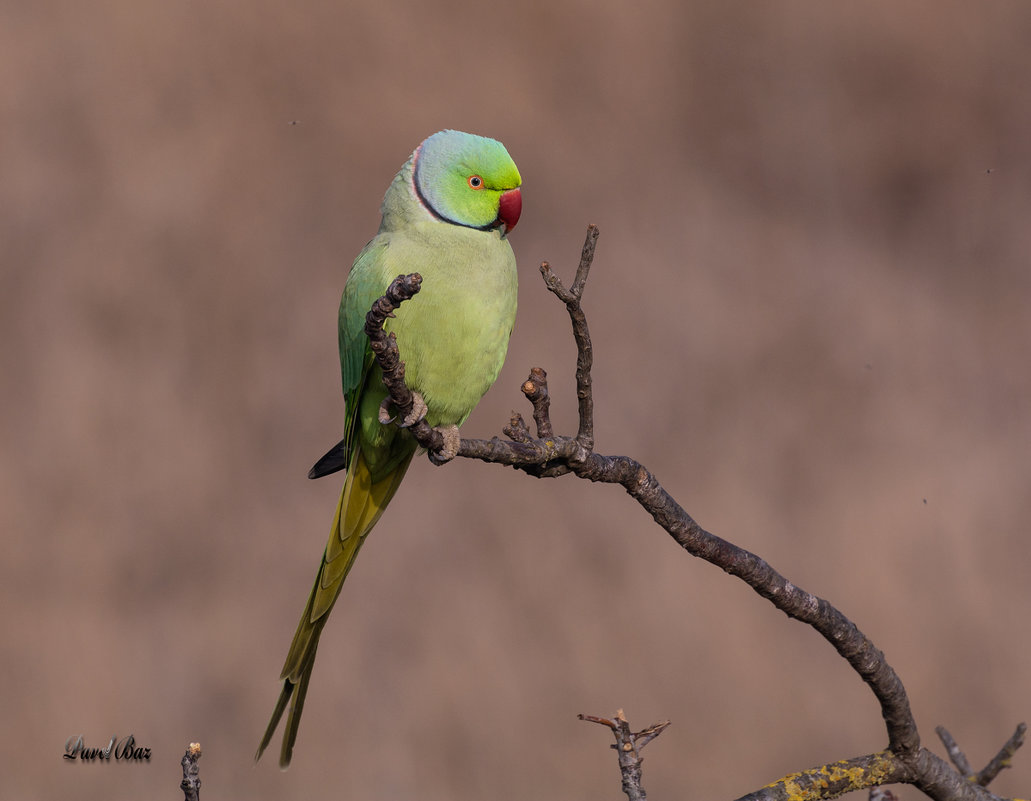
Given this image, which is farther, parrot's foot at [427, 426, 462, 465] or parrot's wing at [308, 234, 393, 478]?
parrot's wing at [308, 234, 393, 478]

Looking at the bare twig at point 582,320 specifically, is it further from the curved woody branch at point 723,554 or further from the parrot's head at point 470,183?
the parrot's head at point 470,183

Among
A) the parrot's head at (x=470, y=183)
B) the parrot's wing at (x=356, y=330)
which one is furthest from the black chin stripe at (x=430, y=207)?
the parrot's wing at (x=356, y=330)

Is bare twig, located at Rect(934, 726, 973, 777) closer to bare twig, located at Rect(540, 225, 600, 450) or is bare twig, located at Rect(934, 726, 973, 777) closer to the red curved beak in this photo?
bare twig, located at Rect(540, 225, 600, 450)

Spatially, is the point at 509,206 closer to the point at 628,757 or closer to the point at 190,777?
the point at 628,757

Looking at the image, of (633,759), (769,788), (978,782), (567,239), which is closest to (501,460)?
(633,759)

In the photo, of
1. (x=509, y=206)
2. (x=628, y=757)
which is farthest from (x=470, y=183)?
(x=628, y=757)

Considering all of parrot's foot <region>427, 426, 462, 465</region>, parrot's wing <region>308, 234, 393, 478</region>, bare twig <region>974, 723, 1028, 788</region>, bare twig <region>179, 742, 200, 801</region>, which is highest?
parrot's wing <region>308, 234, 393, 478</region>

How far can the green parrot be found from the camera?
70.0 inches

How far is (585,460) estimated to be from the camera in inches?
60.9

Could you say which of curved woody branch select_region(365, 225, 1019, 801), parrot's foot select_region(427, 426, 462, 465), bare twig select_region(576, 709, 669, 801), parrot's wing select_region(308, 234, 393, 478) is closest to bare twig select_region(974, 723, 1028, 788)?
curved woody branch select_region(365, 225, 1019, 801)

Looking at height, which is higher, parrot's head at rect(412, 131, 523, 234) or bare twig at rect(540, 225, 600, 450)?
parrot's head at rect(412, 131, 523, 234)

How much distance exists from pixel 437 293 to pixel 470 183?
249mm

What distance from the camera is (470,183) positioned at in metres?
1.84

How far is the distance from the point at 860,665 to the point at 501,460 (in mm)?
671
